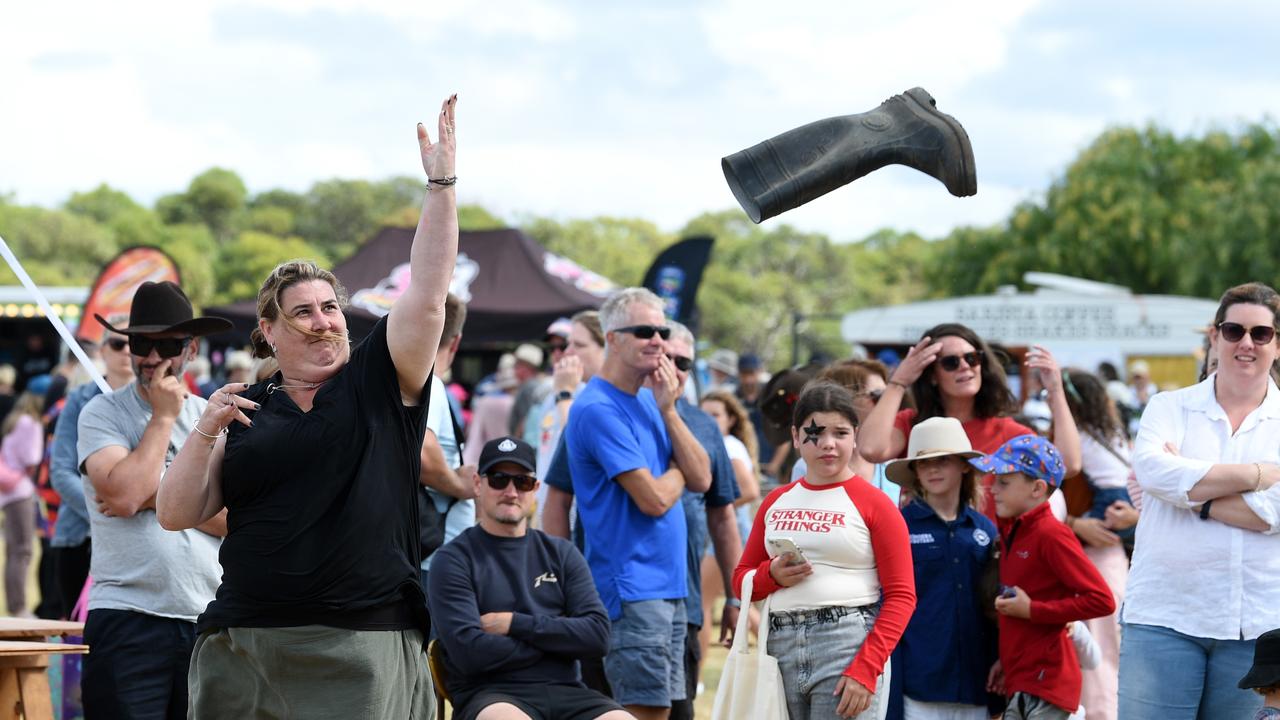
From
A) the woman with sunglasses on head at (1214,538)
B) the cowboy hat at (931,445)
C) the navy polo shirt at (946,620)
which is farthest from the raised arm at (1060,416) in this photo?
the woman with sunglasses on head at (1214,538)

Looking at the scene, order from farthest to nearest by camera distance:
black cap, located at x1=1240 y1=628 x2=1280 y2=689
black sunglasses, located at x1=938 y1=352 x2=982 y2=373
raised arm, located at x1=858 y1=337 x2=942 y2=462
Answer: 1. black sunglasses, located at x1=938 y1=352 x2=982 y2=373
2. raised arm, located at x1=858 y1=337 x2=942 y2=462
3. black cap, located at x1=1240 y1=628 x2=1280 y2=689

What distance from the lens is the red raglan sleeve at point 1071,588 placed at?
4895 millimetres

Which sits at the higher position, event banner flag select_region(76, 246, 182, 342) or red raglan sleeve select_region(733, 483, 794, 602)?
event banner flag select_region(76, 246, 182, 342)

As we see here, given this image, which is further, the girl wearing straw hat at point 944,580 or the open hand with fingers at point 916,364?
the open hand with fingers at point 916,364

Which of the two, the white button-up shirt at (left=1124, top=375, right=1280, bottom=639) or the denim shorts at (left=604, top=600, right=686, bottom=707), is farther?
the denim shorts at (left=604, top=600, right=686, bottom=707)

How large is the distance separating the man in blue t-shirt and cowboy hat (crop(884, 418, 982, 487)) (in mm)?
738

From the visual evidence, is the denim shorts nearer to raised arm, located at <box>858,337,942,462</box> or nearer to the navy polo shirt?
the navy polo shirt

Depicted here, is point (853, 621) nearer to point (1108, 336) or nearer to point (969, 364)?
point (969, 364)

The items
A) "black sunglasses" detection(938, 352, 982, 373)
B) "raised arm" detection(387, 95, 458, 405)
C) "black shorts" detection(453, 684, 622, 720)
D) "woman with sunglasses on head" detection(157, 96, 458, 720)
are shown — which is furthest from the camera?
"black sunglasses" detection(938, 352, 982, 373)

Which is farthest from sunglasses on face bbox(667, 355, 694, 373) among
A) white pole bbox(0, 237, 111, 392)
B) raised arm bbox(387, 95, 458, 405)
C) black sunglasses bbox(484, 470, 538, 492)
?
raised arm bbox(387, 95, 458, 405)

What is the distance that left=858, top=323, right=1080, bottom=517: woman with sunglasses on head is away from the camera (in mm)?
5352

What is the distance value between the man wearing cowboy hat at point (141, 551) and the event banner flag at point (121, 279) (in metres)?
5.49

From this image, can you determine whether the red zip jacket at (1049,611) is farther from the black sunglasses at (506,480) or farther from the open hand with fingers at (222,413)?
the open hand with fingers at (222,413)

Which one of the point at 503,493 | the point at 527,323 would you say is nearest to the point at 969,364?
the point at 503,493
